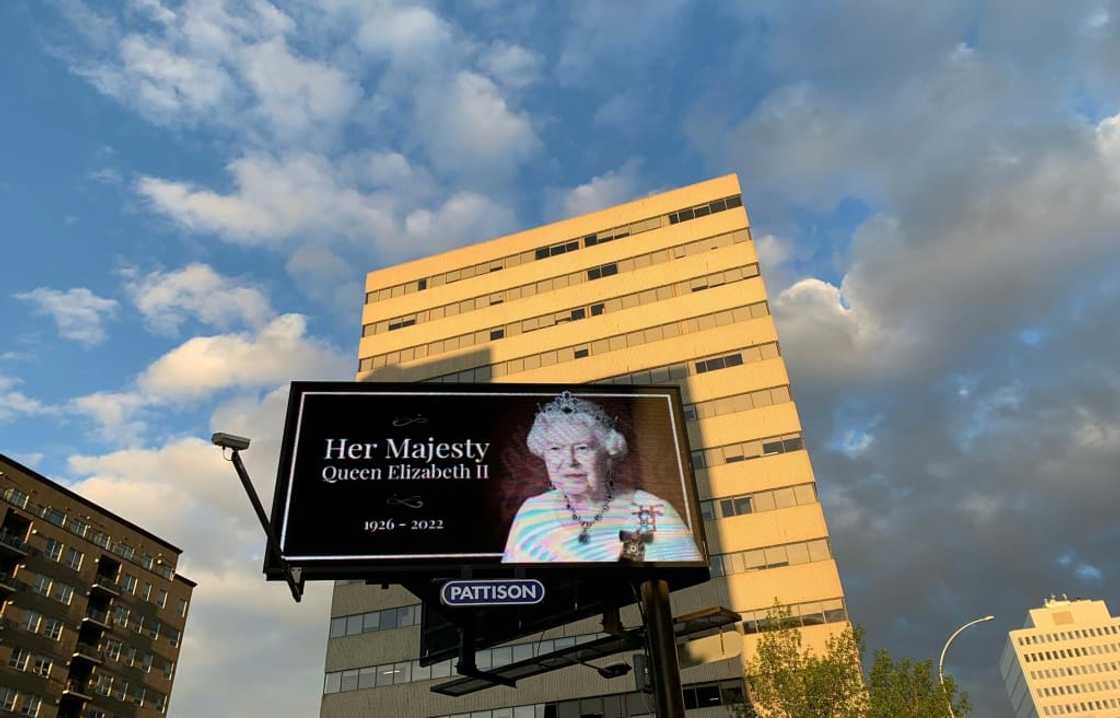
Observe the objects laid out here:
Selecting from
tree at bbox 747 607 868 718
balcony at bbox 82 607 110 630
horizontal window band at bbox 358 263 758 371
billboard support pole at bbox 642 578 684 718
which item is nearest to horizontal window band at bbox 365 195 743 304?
horizontal window band at bbox 358 263 758 371

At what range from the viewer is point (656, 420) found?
18.6 meters

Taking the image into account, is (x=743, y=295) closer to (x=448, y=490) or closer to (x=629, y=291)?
(x=629, y=291)

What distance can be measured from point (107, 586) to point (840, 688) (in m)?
69.6

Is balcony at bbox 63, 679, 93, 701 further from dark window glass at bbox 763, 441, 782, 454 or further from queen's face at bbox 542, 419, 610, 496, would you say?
queen's face at bbox 542, 419, 610, 496

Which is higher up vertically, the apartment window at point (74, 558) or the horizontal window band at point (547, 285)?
the horizontal window band at point (547, 285)

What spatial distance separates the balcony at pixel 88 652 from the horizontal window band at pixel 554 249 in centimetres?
3988

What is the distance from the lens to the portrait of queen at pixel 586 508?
1634 cm

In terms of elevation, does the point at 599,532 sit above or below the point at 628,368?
below

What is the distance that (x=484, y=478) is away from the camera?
→ 17188 mm

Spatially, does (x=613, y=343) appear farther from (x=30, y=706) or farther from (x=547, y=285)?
(x=30, y=706)

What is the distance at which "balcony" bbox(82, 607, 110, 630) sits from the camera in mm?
72125

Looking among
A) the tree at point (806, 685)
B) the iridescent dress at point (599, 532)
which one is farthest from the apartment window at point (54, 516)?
the iridescent dress at point (599, 532)

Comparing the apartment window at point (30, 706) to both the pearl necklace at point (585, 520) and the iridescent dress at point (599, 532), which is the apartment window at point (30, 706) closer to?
the iridescent dress at point (599, 532)

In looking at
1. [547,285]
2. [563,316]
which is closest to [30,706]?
[563,316]
